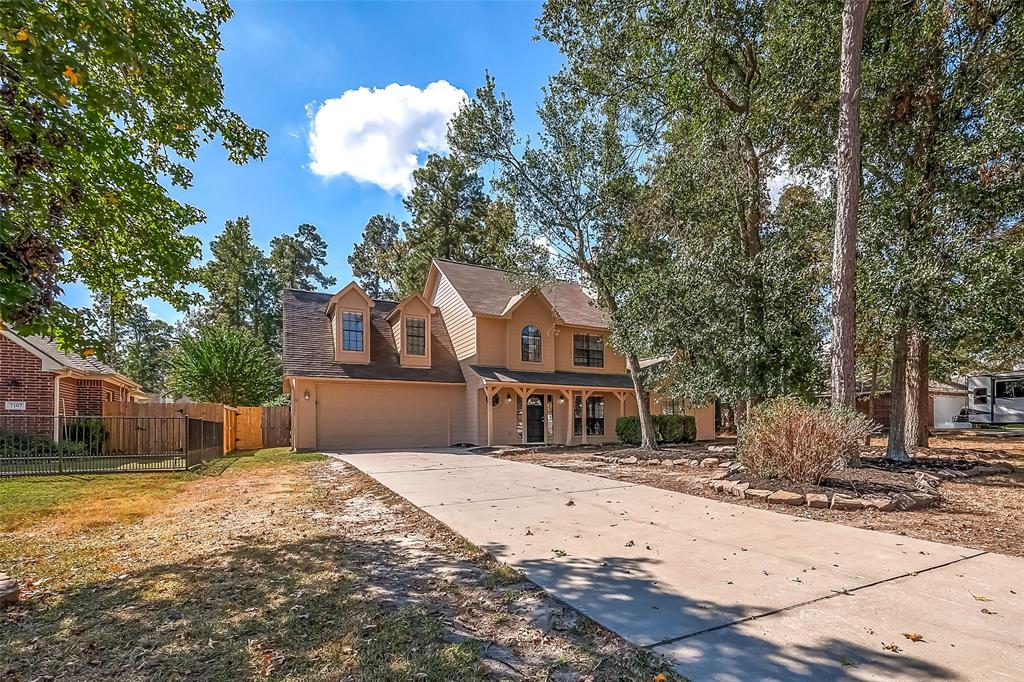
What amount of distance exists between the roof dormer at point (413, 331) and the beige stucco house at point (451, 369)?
0.12 feet

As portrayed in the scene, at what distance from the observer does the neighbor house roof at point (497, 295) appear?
1867 cm

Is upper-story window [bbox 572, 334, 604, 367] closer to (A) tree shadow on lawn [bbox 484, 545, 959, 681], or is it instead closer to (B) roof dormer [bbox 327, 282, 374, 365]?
(B) roof dormer [bbox 327, 282, 374, 365]

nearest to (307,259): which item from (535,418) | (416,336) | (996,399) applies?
(416,336)

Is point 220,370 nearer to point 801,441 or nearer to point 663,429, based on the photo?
point 663,429

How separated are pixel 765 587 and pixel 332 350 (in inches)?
619

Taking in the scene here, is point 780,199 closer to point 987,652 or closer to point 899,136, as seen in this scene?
point 899,136

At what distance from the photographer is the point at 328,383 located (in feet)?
53.5

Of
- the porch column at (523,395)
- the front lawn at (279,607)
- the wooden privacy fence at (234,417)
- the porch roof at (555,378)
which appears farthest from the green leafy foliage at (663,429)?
the wooden privacy fence at (234,417)

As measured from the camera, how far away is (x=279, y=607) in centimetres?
343

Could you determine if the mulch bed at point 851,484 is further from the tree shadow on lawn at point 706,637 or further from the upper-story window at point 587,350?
the upper-story window at point 587,350

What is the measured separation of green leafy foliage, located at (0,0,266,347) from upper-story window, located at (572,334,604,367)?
49.2ft

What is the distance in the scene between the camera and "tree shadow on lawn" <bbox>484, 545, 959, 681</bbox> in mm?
2549

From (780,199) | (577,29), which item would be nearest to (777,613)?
(780,199)

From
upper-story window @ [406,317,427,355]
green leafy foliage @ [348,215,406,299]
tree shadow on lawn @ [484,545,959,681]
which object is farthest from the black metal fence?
green leafy foliage @ [348,215,406,299]
